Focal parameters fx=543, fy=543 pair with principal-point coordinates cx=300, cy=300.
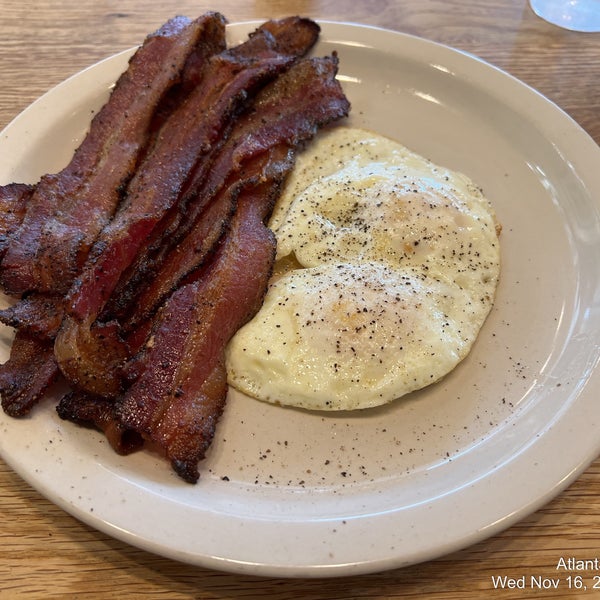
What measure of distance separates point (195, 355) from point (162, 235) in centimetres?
52

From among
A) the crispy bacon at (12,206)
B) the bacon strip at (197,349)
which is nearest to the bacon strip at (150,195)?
the bacon strip at (197,349)

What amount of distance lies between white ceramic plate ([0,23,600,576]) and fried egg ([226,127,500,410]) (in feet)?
0.29

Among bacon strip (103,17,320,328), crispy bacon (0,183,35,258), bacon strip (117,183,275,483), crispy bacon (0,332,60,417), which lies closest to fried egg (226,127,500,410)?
bacon strip (117,183,275,483)

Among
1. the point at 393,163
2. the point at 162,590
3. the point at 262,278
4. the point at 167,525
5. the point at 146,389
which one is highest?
the point at 393,163

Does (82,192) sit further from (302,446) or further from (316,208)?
(302,446)

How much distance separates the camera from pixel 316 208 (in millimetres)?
2090

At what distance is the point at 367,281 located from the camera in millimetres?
1851

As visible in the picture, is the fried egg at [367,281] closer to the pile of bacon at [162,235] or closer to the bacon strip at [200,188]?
the pile of bacon at [162,235]

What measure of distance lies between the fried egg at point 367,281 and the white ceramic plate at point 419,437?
9 centimetres

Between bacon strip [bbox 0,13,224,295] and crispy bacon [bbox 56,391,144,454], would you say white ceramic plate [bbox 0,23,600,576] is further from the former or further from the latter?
bacon strip [bbox 0,13,224,295]

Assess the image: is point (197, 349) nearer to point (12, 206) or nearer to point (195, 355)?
point (195, 355)

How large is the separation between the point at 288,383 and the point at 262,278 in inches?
14.9

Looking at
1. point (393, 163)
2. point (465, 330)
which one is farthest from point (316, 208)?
point (465, 330)

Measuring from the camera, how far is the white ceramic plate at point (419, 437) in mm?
1337
